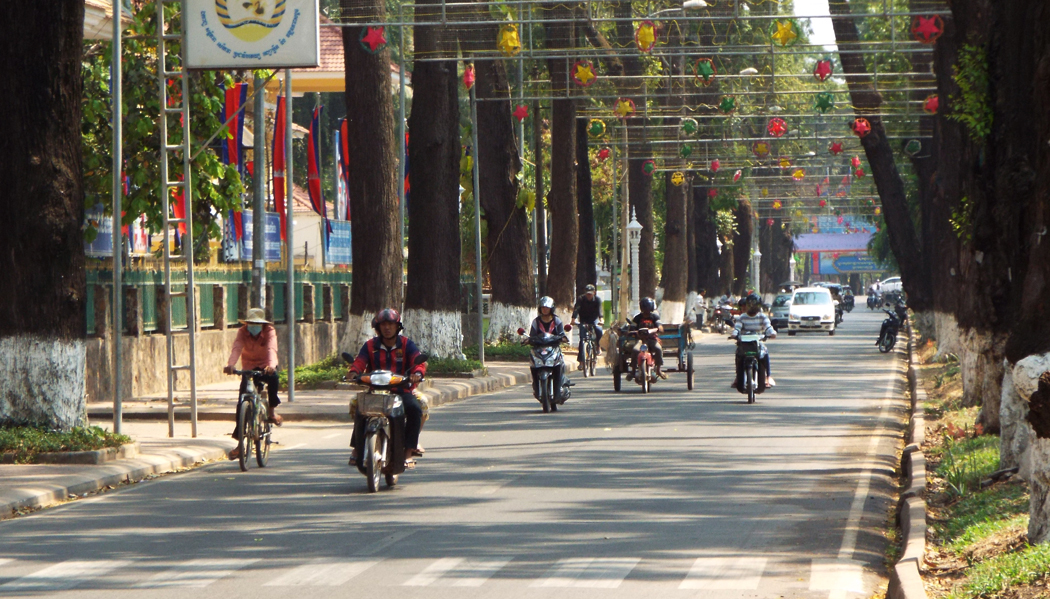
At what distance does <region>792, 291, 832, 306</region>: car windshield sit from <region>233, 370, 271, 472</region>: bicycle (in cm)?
4593

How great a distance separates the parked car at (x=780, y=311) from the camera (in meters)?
61.5

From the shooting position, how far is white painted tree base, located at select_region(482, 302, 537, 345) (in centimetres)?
3512

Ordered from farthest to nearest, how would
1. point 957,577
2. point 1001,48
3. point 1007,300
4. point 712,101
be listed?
point 712,101
point 1007,300
point 1001,48
point 957,577

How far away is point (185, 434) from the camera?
56.6 feet

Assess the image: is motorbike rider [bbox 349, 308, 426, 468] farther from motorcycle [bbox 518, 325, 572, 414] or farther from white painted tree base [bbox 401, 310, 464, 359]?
white painted tree base [bbox 401, 310, 464, 359]

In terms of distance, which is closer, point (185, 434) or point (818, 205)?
point (185, 434)

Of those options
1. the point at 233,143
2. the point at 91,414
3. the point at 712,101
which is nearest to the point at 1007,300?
the point at 91,414

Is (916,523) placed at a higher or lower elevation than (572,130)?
lower

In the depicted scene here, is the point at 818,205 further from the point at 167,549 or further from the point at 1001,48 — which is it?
the point at 167,549

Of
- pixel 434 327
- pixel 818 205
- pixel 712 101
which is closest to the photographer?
pixel 434 327

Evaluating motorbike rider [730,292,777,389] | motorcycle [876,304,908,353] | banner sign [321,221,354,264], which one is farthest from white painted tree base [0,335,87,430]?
motorcycle [876,304,908,353]

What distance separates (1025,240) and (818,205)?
2567 inches

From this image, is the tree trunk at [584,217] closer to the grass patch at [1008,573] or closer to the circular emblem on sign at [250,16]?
the circular emblem on sign at [250,16]

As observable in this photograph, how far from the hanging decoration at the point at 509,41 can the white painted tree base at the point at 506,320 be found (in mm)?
13319
